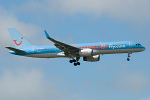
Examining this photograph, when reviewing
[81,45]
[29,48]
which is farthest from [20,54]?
[81,45]

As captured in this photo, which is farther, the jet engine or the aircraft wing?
the jet engine

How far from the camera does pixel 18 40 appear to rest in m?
77.4

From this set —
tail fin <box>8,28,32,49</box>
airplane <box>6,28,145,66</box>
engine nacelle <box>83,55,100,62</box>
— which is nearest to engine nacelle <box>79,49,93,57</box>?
airplane <box>6,28,145,66</box>

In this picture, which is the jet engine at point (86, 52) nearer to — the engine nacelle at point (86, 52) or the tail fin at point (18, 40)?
the engine nacelle at point (86, 52)

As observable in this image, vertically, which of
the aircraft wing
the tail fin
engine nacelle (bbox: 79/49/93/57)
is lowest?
engine nacelle (bbox: 79/49/93/57)

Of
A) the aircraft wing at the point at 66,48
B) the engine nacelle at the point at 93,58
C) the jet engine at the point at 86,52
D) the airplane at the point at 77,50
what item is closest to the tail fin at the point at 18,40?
the airplane at the point at 77,50

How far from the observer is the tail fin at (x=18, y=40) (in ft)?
249

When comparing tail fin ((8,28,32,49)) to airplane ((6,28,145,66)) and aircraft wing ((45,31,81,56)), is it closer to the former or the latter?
airplane ((6,28,145,66))

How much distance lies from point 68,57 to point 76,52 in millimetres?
2816

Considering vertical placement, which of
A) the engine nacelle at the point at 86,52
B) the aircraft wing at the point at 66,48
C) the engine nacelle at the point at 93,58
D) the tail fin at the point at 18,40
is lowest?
the engine nacelle at the point at 93,58

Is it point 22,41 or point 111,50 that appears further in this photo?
point 22,41

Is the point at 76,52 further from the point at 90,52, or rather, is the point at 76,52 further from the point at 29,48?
the point at 29,48

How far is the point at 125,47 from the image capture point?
69.7 m

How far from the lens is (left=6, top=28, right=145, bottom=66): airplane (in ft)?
228
